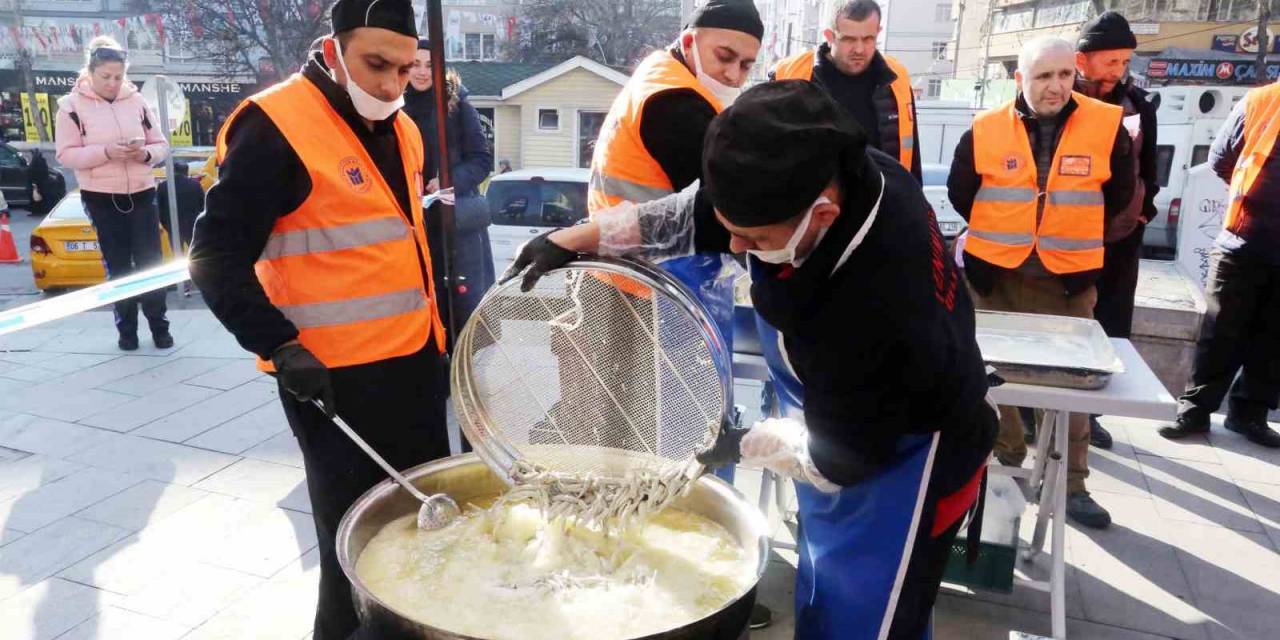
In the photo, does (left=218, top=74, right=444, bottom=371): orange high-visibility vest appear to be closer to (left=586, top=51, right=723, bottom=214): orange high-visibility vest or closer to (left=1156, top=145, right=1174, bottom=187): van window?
(left=586, top=51, right=723, bottom=214): orange high-visibility vest

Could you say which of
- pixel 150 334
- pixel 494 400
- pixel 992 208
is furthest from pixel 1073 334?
pixel 150 334

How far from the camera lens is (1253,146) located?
416 centimetres

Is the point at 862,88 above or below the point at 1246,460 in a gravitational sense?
above

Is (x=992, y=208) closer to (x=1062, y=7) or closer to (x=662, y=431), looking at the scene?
(x=662, y=431)

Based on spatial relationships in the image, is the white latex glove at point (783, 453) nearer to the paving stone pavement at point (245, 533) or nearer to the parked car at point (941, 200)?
the paving stone pavement at point (245, 533)

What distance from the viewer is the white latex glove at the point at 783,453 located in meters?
1.59

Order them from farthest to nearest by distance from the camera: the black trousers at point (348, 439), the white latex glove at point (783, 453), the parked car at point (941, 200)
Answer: the parked car at point (941, 200)
the black trousers at point (348, 439)
the white latex glove at point (783, 453)

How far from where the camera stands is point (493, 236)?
23.3ft

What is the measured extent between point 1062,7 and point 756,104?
3647 cm

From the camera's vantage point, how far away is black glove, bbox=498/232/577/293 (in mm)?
1674

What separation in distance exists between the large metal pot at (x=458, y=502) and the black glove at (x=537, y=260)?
0.50m

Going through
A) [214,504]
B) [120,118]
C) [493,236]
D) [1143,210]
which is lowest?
[214,504]

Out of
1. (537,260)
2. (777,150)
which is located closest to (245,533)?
(537,260)

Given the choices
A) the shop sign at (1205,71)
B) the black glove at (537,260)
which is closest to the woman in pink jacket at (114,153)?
the black glove at (537,260)
